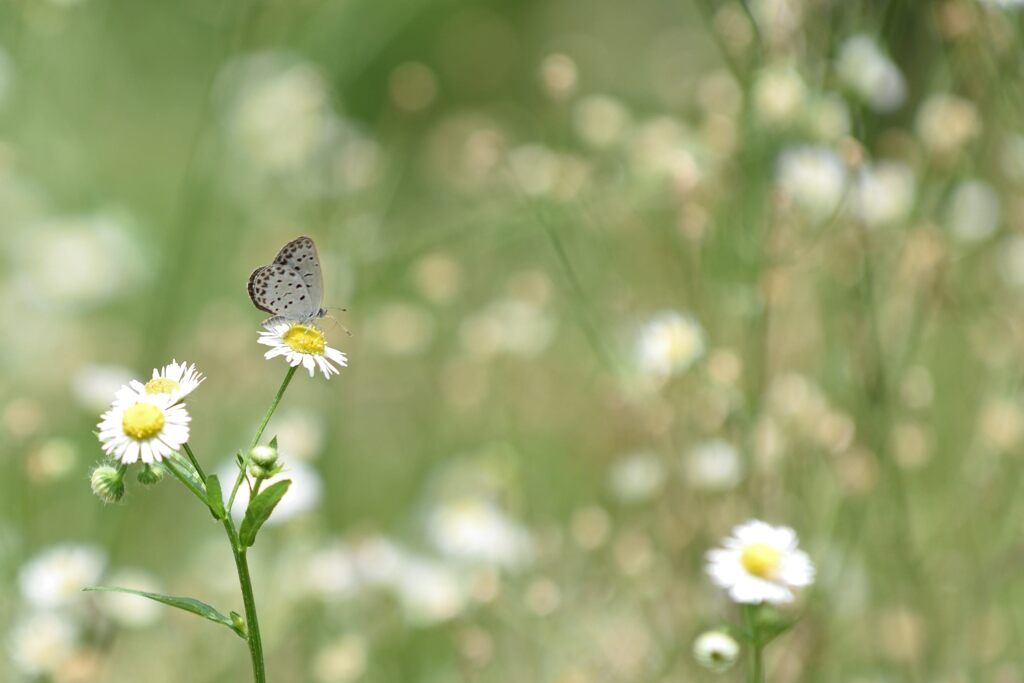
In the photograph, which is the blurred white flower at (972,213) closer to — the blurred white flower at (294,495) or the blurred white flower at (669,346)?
the blurred white flower at (669,346)

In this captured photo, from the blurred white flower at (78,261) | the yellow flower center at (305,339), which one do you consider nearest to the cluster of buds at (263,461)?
the yellow flower center at (305,339)

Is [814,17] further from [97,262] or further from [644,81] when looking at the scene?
[644,81]

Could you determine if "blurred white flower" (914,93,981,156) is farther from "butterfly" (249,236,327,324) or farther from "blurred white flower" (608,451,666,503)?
"butterfly" (249,236,327,324)

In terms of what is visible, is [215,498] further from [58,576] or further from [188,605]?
[58,576]

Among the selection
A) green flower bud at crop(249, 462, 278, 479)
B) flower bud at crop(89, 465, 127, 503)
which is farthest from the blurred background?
green flower bud at crop(249, 462, 278, 479)

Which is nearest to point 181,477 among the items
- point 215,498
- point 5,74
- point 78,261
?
point 215,498

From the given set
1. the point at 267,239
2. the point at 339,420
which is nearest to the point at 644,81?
the point at 267,239
